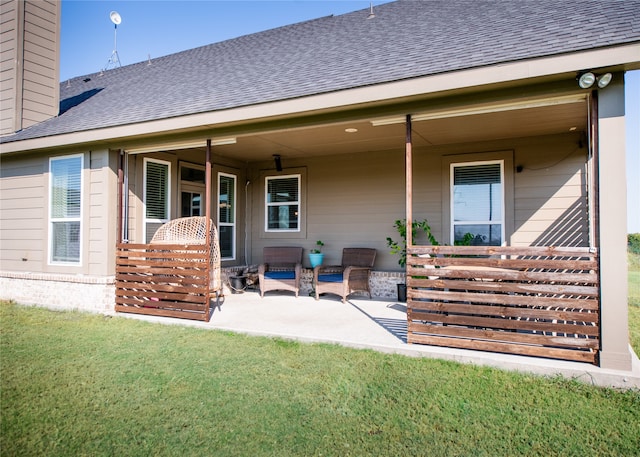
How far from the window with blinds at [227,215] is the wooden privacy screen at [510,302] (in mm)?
4627

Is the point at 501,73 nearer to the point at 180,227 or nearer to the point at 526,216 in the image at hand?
the point at 526,216

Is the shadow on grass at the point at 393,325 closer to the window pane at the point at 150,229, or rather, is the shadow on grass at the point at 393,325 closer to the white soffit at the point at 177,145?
the white soffit at the point at 177,145

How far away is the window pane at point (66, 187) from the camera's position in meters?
6.10

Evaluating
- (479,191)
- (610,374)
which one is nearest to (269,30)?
(479,191)

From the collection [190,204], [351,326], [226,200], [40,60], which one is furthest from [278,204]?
[40,60]

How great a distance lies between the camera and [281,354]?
383 cm

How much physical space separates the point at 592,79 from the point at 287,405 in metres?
3.56

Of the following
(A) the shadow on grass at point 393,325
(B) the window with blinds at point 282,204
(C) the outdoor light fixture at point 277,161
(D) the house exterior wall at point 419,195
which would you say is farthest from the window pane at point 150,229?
(A) the shadow on grass at point 393,325

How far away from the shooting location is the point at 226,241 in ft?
25.5

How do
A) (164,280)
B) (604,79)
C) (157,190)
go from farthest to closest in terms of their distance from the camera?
(157,190) < (164,280) < (604,79)

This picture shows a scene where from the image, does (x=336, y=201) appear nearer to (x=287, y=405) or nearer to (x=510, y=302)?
(x=510, y=302)

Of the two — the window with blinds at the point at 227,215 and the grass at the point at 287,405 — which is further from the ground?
the window with blinds at the point at 227,215

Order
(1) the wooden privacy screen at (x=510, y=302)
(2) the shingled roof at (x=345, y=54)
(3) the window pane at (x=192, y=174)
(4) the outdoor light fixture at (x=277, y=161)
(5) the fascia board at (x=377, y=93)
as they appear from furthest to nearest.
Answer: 1. (4) the outdoor light fixture at (x=277, y=161)
2. (3) the window pane at (x=192, y=174)
3. (2) the shingled roof at (x=345, y=54)
4. (1) the wooden privacy screen at (x=510, y=302)
5. (5) the fascia board at (x=377, y=93)

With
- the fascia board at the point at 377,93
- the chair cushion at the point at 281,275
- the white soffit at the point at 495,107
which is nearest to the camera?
the fascia board at the point at 377,93
